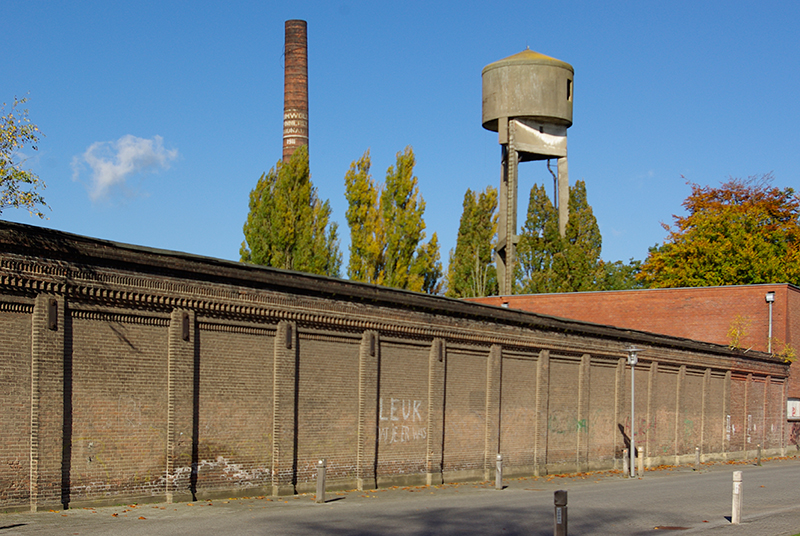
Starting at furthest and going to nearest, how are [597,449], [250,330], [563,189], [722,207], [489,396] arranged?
1. [722,207]
2. [563,189]
3. [597,449]
4. [489,396]
5. [250,330]

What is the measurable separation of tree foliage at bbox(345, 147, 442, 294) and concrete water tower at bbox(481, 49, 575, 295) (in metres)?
5.33

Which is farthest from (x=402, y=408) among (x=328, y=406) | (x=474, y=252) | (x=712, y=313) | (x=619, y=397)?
(x=474, y=252)

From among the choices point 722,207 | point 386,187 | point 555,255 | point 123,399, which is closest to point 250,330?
point 123,399

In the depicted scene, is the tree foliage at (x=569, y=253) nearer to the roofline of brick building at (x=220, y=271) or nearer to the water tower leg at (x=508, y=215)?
the water tower leg at (x=508, y=215)

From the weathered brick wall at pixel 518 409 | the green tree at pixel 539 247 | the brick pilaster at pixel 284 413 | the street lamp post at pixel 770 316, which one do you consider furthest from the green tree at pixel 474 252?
the brick pilaster at pixel 284 413

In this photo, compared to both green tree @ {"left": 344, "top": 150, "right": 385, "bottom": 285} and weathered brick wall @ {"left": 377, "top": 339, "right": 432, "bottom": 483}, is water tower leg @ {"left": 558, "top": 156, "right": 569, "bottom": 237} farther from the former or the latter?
weathered brick wall @ {"left": 377, "top": 339, "right": 432, "bottom": 483}

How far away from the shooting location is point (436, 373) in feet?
81.4

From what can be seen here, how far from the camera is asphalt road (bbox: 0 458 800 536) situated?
14747 mm

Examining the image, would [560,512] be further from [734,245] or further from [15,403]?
[734,245]

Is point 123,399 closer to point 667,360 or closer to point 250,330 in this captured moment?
point 250,330

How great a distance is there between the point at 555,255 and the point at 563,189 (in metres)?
6.85

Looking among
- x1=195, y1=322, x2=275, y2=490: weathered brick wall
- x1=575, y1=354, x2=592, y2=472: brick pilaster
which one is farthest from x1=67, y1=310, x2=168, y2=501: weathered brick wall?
x1=575, y1=354, x2=592, y2=472: brick pilaster

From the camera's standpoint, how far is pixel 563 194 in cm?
4931

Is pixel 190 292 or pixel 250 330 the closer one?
pixel 190 292
